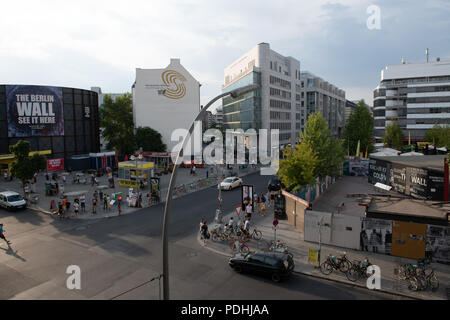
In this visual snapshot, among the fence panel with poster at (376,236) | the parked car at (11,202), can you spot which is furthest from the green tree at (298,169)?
the parked car at (11,202)

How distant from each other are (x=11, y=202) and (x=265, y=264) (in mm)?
22580

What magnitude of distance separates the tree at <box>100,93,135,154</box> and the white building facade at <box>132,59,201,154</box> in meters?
5.14

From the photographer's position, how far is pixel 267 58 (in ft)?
216

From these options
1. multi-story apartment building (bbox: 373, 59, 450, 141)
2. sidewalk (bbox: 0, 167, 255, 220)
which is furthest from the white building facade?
multi-story apartment building (bbox: 373, 59, 450, 141)

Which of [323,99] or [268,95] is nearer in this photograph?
[268,95]

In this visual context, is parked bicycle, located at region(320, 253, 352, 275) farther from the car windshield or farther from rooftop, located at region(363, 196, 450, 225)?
the car windshield

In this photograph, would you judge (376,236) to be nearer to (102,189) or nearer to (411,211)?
(411,211)

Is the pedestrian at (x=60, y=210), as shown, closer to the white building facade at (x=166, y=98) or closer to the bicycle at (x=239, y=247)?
the bicycle at (x=239, y=247)

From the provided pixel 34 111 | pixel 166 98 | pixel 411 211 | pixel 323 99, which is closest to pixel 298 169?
pixel 411 211

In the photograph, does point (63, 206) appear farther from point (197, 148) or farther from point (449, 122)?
point (449, 122)

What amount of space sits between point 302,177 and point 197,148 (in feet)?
118

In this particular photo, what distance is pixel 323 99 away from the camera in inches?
4158

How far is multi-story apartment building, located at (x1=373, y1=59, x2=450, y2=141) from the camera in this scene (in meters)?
75.6

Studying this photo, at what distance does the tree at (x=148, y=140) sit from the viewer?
56344 mm
